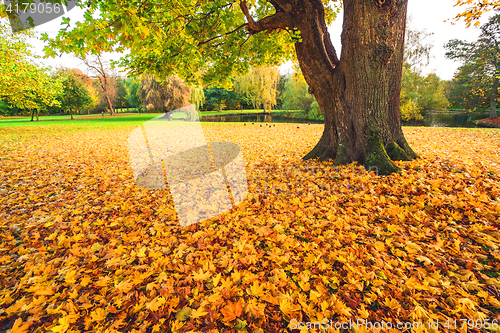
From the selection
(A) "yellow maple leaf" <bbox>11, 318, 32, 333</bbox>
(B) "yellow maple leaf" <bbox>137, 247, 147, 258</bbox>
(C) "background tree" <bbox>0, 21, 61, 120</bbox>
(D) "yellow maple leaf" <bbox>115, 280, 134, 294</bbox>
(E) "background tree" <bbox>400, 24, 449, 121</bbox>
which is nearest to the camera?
(A) "yellow maple leaf" <bbox>11, 318, 32, 333</bbox>

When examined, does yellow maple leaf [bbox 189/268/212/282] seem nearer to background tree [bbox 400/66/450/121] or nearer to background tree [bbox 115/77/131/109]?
background tree [bbox 400/66/450/121]

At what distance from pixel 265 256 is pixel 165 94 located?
27.5 metres

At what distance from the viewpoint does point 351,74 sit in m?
4.51

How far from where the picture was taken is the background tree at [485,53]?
881 inches

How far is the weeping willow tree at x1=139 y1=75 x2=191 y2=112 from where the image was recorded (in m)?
25.4

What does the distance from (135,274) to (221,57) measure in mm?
6357

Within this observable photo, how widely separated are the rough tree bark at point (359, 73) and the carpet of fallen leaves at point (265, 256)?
625mm

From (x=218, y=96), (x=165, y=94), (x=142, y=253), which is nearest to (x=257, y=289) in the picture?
(x=142, y=253)

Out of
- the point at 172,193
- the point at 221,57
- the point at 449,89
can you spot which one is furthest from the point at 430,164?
the point at 449,89

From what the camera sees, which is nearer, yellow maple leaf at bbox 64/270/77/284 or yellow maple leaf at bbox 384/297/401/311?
yellow maple leaf at bbox 384/297/401/311

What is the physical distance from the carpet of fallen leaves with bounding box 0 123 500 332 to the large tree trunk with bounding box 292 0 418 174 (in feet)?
2.16

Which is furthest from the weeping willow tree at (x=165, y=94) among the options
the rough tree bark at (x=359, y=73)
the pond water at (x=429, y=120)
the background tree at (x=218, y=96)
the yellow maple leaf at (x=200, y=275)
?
the background tree at (x=218, y=96)

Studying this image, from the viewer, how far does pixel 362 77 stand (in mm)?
4406
